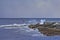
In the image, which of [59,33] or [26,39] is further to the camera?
[59,33]

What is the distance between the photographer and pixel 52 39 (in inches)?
827

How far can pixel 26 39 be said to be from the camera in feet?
71.4

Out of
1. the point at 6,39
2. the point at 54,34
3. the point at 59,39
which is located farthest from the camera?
the point at 54,34

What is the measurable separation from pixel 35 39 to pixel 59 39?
2.88m

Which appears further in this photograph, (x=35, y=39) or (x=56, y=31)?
(x=56, y=31)

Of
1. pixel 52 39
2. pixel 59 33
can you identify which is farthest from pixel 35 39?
pixel 59 33

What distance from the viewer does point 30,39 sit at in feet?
71.1

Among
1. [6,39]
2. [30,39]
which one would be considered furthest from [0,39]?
[30,39]

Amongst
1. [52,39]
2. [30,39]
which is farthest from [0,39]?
[52,39]

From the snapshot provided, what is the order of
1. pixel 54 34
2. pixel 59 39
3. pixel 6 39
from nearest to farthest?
1. pixel 59 39
2. pixel 6 39
3. pixel 54 34

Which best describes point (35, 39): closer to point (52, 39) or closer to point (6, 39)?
point (52, 39)

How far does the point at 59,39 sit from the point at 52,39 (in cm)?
83

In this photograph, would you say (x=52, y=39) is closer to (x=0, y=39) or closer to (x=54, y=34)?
(x=54, y=34)

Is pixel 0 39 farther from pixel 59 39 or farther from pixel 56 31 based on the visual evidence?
pixel 56 31
